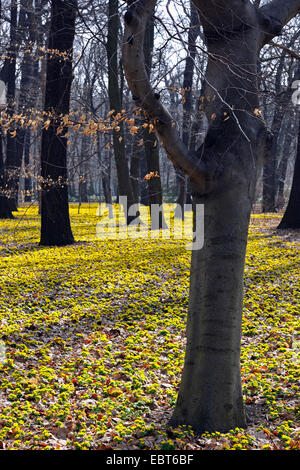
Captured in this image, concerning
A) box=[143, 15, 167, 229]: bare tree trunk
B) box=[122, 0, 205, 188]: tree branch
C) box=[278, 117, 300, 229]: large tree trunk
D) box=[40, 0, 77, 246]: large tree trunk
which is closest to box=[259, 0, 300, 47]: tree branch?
box=[122, 0, 205, 188]: tree branch

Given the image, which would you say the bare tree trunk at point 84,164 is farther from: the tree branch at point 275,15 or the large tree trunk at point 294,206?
the large tree trunk at point 294,206

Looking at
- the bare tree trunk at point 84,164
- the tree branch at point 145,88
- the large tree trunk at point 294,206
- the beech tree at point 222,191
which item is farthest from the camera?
the large tree trunk at point 294,206

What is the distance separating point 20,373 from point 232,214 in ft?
10.1

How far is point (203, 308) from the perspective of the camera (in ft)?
12.9

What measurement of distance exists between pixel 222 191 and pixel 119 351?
321cm

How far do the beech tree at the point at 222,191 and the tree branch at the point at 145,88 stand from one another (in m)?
0.01

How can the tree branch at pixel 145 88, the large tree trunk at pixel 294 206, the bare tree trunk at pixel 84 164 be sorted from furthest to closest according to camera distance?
the large tree trunk at pixel 294 206 < the bare tree trunk at pixel 84 164 < the tree branch at pixel 145 88

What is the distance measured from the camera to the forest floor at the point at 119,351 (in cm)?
412

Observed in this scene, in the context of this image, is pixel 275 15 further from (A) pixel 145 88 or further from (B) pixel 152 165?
(B) pixel 152 165

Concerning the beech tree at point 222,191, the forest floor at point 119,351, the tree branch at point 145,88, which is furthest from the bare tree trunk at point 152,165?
the tree branch at point 145,88

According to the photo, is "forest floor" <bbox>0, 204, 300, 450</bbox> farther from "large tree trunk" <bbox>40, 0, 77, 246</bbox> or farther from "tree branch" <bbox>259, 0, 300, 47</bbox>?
"tree branch" <bbox>259, 0, 300, 47</bbox>

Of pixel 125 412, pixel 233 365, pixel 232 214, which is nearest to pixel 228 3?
pixel 232 214

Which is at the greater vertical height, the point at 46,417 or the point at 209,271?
the point at 209,271
